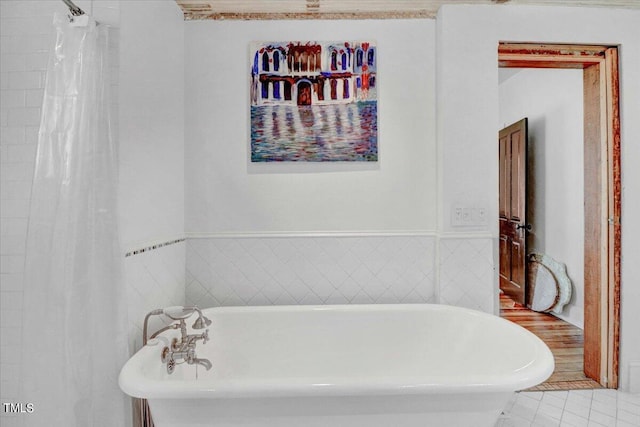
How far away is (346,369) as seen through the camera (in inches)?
75.4

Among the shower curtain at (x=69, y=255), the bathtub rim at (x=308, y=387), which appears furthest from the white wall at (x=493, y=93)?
the shower curtain at (x=69, y=255)

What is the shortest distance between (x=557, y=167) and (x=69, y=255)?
390 centimetres

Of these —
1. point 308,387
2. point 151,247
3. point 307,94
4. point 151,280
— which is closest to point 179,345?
point 151,280

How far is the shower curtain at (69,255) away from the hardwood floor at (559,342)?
236 centimetres

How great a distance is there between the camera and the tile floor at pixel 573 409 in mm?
1863

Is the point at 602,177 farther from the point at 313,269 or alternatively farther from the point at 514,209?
the point at 313,269

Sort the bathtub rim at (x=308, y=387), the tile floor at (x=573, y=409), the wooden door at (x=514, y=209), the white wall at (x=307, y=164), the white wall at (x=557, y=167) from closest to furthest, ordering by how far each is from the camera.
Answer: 1. the bathtub rim at (x=308, y=387)
2. the tile floor at (x=573, y=409)
3. the white wall at (x=307, y=164)
4. the white wall at (x=557, y=167)
5. the wooden door at (x=514, y=209)

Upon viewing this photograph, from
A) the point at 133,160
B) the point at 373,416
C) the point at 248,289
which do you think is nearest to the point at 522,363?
the point at 373,416

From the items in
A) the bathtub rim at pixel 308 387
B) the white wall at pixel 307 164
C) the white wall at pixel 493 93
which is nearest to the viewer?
the bathtub rim at pixel 308 387

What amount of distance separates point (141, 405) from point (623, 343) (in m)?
2.62

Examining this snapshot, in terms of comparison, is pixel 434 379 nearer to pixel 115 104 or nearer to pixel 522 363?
pixel 522 363

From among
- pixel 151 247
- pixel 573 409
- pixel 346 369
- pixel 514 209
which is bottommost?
pixel 573 409

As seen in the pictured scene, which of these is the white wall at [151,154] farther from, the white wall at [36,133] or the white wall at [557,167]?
the white wall at [557,167]

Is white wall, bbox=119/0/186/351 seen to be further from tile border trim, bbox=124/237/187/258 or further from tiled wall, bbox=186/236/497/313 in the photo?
tiled wall, bbox=186/236/497/313
